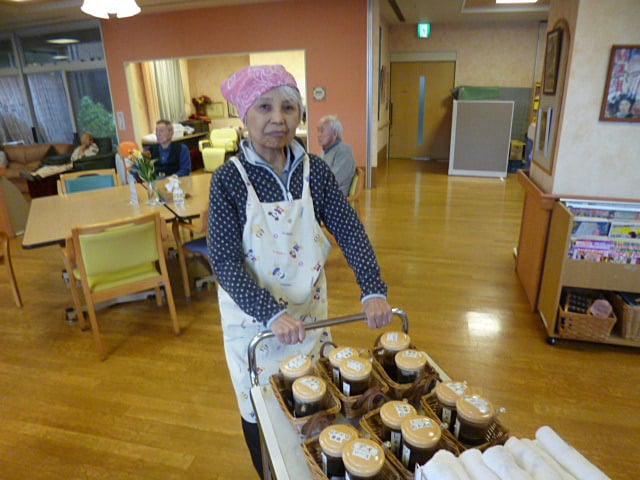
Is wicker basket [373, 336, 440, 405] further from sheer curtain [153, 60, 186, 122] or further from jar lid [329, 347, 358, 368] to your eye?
sheer curtain [153, 60, 186, 122]

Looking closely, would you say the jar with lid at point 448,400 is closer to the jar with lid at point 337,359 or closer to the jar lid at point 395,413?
the jar lid at point 395,413

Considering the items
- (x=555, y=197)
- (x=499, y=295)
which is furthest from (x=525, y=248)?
(x=555, y=197)

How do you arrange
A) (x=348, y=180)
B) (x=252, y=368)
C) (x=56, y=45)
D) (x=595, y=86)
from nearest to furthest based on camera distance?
(x=252, y=368), (x=595, y=86), (x=348, y=180), (x=56, y=45)

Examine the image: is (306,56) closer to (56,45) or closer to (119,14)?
(119,14)

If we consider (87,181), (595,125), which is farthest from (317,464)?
(87,181)

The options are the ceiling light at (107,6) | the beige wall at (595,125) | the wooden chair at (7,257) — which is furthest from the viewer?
the wooden chair at (7,257)

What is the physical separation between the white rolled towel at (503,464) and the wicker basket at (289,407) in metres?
0.33

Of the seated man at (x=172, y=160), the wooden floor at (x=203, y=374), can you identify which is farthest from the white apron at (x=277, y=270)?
the seated man at (x=172, y=160)

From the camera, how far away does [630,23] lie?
7.72 ft

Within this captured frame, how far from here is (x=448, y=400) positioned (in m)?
0.93

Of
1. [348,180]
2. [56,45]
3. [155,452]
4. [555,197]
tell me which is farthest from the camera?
[56,45]

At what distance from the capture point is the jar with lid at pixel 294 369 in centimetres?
106

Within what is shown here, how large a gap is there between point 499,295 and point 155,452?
2.59 m

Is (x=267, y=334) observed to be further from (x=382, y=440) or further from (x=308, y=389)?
(x=382, y=440)
